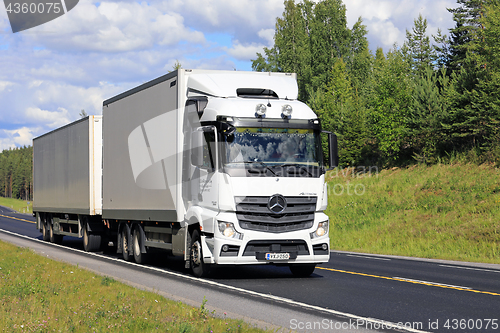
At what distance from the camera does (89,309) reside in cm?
816

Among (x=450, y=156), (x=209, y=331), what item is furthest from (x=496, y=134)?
(x=209, y=331)

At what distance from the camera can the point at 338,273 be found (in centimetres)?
1398

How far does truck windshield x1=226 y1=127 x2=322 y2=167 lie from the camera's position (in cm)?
1190

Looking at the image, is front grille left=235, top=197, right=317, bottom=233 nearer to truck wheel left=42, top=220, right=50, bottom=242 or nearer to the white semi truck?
the white semi truck

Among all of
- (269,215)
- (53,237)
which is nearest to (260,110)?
(269,215)

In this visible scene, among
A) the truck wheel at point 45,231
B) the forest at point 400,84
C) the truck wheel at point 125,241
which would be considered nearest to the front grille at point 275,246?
the truck wheel at point 125,241

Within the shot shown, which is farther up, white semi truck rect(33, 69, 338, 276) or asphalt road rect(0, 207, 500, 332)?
white semi truck rect(33, 69, 338, 276)

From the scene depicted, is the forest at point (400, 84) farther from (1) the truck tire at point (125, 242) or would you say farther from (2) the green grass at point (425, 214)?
(1) the truck tire at point (125, 242)

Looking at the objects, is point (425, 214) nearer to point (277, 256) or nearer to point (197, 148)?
point (277, 256)

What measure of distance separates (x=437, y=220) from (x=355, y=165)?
76.2 feet

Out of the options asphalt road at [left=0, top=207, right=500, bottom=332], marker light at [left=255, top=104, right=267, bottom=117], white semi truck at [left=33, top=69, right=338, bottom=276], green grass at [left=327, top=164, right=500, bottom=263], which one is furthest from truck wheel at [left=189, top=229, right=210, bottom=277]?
green grass at [left=327, top=164, right=500, bottom=263]

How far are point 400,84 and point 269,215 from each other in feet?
133

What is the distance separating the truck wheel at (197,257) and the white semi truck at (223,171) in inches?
1.0

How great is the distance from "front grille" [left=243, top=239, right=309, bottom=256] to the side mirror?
2056mm
